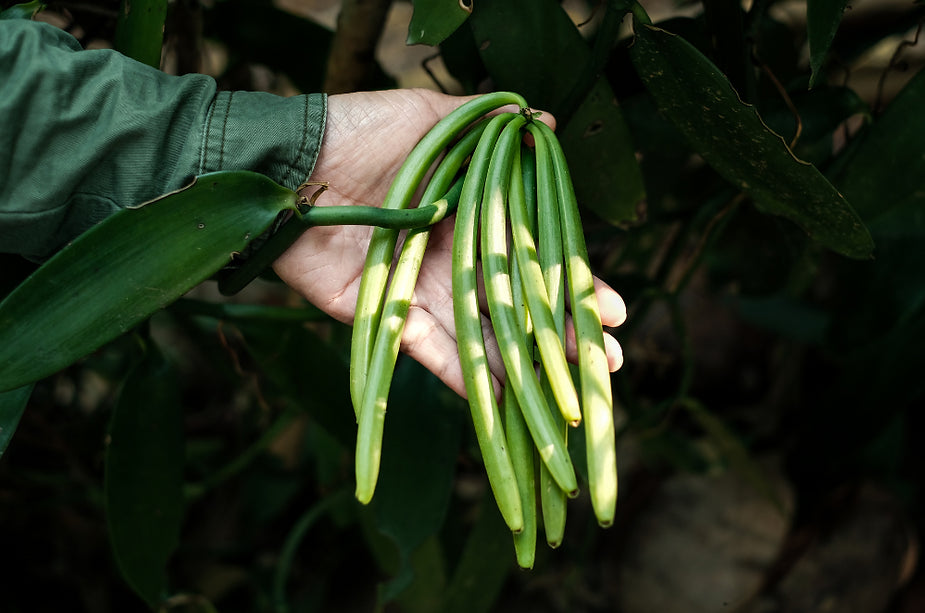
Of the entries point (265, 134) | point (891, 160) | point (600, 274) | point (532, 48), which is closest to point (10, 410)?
point (265, 134)

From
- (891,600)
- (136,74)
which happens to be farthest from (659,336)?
(136,74)

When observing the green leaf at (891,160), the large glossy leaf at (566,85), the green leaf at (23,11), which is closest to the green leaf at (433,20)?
the large glossy leaf at (566,85)

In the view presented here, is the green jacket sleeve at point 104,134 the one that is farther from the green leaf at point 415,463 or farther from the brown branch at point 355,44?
the green leaf at point 415,463

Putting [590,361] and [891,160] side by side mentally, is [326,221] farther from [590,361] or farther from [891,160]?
[891,160]

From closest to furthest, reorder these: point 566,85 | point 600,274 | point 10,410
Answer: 1. point 10,410
2. point 566,85
3. point 600,274

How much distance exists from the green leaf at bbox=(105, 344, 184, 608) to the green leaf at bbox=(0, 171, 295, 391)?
26 centimetres

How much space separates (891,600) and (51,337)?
1.47 m

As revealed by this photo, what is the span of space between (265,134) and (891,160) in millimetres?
609

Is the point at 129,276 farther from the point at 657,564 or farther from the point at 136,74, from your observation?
the point at 657,564

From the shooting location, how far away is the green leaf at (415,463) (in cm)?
82

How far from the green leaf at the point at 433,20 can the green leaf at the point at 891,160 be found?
440 millimetres

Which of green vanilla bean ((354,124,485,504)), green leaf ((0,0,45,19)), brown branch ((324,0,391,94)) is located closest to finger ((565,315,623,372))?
green vanilla bean ((354,124,485,504))

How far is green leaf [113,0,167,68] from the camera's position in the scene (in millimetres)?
667

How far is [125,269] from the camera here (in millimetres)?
553
